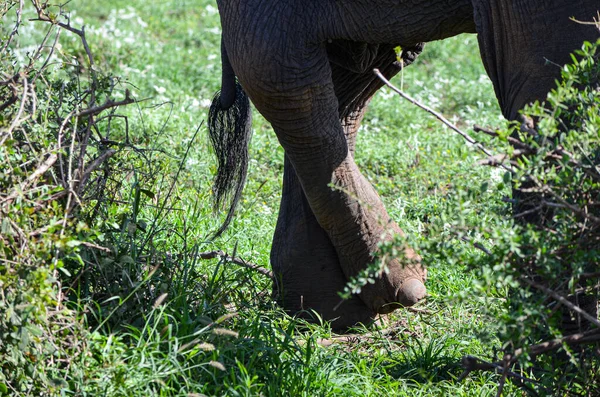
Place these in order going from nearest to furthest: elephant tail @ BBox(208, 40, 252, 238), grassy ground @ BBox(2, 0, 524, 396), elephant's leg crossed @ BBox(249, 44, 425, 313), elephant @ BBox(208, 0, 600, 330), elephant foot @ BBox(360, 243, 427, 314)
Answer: grassy ground @ BBox(2, 0, 524, 396), elephant @ BBox(208, 0, 600, 330), elephant's leg crossed @ BBox(249, 44, 425, 313), elephant foot @ BBox(360, 243, 427, 314), elephant tail @ BBox(208, 40, 252, 238)

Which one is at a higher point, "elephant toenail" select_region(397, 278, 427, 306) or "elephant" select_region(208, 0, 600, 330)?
"elephant" select_region(208, 0, 600, 330)

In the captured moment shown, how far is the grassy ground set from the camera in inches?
113

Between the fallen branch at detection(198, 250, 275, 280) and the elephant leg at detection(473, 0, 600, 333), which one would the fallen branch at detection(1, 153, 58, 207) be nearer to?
the fallen branch at detection(198, 250, 275, 280)

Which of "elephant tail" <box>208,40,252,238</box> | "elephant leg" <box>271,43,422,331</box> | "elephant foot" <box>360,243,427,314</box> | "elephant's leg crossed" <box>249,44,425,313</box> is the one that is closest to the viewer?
"elephant's leg crossed" <box>249,44,425,313</box>

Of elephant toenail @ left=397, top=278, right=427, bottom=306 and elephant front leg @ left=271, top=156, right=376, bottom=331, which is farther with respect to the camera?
elephant front leg @ left=271, top=156, right=376, bottom=331

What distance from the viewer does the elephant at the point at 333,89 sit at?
3.08 m

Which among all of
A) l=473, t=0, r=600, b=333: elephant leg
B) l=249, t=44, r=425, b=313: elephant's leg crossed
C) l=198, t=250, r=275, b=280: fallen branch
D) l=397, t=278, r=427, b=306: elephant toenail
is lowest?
l=397, t=278, r=427, b=306: elephant toenail

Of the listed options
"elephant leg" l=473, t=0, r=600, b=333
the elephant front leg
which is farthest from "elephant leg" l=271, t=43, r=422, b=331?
"elephant leg" l=473, t=0, r=600, b=333

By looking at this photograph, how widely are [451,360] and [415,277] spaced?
2.03ft

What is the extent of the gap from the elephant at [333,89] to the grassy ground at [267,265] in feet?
0.62

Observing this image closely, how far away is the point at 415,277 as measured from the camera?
4.09 m

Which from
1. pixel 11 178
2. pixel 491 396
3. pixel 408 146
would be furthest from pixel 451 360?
pixel 408 146

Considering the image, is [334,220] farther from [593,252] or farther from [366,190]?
[593,252]

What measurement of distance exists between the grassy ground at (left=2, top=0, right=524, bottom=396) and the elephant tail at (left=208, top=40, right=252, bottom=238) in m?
0.17
